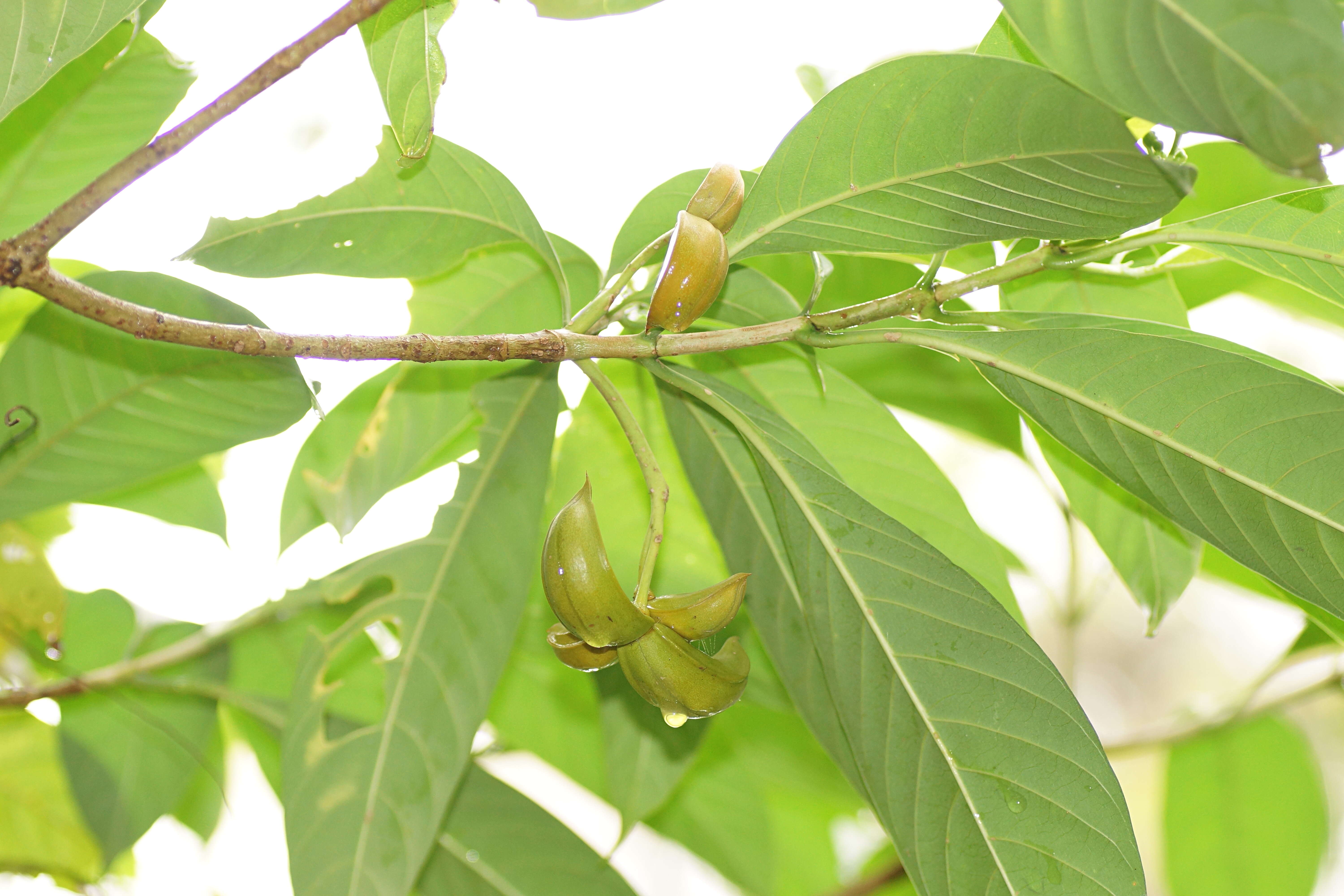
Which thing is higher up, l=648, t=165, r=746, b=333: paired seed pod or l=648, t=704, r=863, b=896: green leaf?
l=648, t=165, r=746, b=333: paired seed pod

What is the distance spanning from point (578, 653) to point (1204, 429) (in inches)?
17.4

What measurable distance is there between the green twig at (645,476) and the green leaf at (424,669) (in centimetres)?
20

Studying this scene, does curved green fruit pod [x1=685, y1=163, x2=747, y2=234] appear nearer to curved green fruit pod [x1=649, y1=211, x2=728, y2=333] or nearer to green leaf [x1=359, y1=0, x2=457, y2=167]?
curved green fruit pod [x1=649, y1=211, x2=728, y2=333]

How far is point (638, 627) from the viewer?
1.90 feet

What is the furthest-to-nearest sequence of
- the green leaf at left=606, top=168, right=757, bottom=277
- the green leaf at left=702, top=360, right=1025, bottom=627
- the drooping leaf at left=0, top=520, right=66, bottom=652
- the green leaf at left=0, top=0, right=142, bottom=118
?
the drooping leaf at left=0, top=520, right=66, bottom=652 → the green leaf at left=702, top=360, right=1025, bottom=627 → the green leaf at left=606, top=168, right=757, bottom=277 → the green leaf at left=0, top=0, right=142, bottom=118

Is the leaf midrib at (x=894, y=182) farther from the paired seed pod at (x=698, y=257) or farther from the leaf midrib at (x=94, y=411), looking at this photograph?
the leaf midrib at (x=94, y=411)

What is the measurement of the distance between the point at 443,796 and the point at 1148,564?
668mm

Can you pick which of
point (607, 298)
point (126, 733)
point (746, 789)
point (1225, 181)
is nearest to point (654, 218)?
point (607, 298)

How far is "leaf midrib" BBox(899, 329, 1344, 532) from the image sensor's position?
60 centimetres

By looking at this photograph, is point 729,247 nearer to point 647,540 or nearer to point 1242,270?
point 647,540

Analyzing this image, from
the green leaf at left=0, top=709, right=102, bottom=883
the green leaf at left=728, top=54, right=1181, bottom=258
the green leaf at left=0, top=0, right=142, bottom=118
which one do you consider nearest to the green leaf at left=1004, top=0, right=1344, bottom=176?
the green leaf at left=728, top=54, right=1181, bottom=258

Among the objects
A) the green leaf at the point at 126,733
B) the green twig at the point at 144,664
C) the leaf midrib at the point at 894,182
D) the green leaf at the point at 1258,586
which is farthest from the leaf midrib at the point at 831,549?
the green leaf at the point at 126,733

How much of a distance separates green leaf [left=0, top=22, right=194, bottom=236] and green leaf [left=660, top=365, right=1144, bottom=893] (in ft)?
1.72

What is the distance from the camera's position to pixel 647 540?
0.63 m
